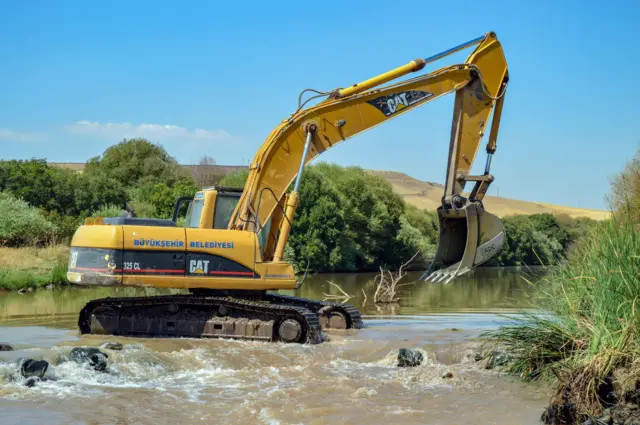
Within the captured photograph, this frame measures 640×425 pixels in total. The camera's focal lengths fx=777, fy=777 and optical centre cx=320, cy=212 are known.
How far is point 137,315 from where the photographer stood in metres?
13.8

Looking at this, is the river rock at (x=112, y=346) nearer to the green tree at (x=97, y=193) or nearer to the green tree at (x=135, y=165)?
the green tree at (x=97, y=193)

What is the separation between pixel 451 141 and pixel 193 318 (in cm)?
581

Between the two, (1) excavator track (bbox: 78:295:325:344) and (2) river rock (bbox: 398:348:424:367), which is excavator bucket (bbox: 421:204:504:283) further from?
(1) excavator track (bbox: 78:295:325:344)

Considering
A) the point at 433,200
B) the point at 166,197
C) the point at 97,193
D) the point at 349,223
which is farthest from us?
the point at 433,200

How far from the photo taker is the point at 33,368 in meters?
9.90

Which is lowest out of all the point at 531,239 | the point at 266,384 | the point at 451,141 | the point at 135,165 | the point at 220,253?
the point at 266,384

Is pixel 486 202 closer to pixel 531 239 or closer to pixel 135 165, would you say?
pixel 531 239

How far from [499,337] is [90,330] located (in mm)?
7257

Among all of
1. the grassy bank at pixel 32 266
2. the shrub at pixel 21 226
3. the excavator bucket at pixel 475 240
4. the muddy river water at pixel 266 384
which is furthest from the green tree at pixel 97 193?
the excavator bucket at pixel 475 240

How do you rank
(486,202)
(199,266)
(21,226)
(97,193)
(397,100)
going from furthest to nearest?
(486,202) < (97,193) < (21,226) < (397,100) < (199,266)

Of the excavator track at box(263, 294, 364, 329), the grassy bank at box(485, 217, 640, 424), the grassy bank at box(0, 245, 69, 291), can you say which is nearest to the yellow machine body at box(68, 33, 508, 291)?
the excavator track at box(263, 294, 364, 329)

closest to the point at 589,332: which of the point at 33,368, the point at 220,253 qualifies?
the point at 220,253

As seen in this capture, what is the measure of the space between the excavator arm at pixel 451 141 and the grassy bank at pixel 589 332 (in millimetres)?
3025

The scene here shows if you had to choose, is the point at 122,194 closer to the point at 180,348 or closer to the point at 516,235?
the point at 516,235
